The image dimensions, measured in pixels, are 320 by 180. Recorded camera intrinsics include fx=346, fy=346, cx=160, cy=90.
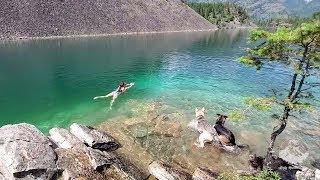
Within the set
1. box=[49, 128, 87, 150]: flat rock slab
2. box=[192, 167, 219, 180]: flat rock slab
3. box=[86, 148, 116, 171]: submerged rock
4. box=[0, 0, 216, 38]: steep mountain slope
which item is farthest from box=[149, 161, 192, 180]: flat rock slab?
box=[0, 0, 216, 38]: steep mountain slope

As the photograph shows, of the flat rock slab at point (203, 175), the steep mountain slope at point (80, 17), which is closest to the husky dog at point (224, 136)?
the flat rock slab at point (203, 175)

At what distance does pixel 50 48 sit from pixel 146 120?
236 feet

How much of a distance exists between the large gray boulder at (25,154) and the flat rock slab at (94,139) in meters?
4.45

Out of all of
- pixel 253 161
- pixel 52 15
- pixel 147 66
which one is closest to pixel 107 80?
pixel 147 66

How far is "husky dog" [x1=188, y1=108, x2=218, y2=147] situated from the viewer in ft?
118

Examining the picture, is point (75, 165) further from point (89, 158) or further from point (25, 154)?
point (25, 154)

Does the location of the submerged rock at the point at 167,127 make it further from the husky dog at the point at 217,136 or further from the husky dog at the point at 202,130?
the husky dog at the point at 217,136

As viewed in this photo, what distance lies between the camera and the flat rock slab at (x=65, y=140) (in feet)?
97.1

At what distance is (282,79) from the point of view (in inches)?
2931

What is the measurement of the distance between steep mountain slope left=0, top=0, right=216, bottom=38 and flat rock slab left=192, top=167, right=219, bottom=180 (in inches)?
4408

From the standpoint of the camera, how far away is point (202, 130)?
1495 inches

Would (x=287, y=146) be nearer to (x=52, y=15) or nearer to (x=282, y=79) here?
(x=282, y=79)

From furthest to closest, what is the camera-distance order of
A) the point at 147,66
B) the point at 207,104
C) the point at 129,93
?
the point at 147,66 → the point at 129,93 → the point at 207,104

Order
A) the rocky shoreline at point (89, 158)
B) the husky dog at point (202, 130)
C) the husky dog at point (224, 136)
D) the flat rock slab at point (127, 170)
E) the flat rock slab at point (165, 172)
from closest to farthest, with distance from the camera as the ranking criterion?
the rocky shoreline at point (89, 158), the flat rock slab at point (165, 172), the flat rock slab at point (127, 170), the husky dog at point (224, 136), the husky dog at point (202, 130)
